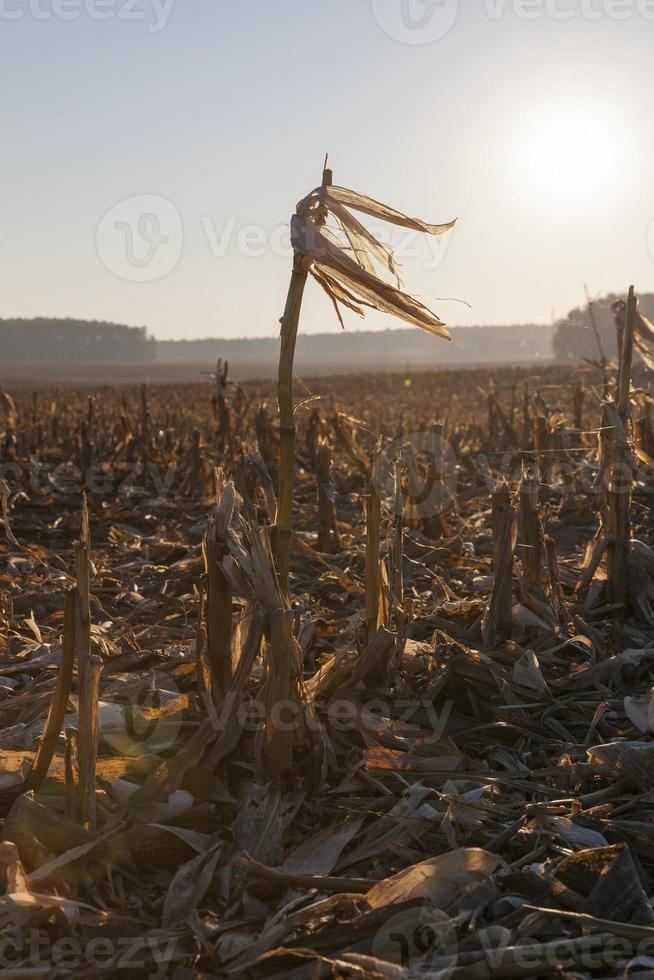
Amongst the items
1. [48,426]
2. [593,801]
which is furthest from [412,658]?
[48,426]

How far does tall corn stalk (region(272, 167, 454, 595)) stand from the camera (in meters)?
2.73

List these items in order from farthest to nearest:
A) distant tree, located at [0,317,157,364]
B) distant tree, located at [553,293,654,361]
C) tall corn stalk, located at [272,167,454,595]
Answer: distant tree, located at [0,317,157,364] < distant tree, located at [553,293,654,361] < tall corn stalk, located at [272,167,454,595]

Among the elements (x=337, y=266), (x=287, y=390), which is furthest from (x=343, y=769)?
(x=337, y=266)

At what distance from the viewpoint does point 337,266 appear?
2.75 meters

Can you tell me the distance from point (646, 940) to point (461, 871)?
48 centimetres

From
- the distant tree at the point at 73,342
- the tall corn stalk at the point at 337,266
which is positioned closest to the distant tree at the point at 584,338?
the distant tree at the point at 73,342

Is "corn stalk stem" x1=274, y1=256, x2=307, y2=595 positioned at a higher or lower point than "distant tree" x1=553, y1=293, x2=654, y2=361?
lower

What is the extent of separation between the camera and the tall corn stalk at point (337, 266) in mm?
2734

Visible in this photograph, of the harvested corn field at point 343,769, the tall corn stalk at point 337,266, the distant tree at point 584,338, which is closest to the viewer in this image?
the harvested corn field at point 343,769

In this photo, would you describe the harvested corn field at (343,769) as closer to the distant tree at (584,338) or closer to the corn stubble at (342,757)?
the corn stubble at (342,757)

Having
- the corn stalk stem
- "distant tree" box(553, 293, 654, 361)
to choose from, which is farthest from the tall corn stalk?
"distant tree" box(553, 293, 654, 361)

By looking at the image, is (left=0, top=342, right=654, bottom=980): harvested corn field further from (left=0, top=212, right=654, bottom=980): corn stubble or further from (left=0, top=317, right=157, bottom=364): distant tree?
(left=0, top=317, right=157, bottom=364): distant tree

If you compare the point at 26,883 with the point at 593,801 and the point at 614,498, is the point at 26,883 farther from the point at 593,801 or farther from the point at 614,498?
the point at 614,498

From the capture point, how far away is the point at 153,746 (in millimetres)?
3088
